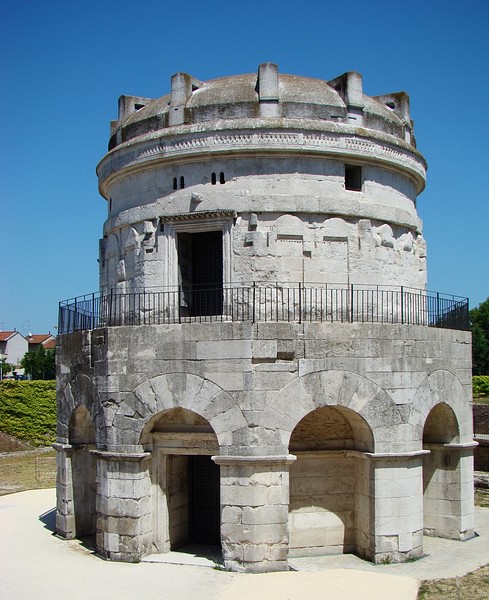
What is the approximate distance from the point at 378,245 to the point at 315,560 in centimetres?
767

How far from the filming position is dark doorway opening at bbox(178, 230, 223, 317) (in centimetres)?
1739

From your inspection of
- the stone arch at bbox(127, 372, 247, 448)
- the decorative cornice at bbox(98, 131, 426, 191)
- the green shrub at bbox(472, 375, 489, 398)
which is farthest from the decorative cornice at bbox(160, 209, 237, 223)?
the green shrub at bbox(472, 375, 489, 398)

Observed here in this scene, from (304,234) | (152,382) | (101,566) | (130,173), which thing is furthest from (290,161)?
(101,566)

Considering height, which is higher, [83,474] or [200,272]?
[200,272]

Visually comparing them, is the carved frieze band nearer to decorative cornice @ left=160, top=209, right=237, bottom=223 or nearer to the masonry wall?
decorative cornice @ left=160, top=209, right=237, bottom=223

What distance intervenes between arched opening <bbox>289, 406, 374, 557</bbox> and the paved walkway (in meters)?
0.53

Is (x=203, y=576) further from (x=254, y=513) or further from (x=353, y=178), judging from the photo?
(x=353, y=178)

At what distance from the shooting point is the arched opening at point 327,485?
1544cm

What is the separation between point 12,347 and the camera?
10375 cm

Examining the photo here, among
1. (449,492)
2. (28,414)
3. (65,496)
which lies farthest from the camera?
(28,414)

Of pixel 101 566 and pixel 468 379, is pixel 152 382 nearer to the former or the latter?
pixel 101 566

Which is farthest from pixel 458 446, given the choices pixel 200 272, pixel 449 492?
pixel 200 272

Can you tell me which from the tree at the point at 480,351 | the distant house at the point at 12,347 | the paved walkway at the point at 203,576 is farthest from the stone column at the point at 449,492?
the distant house at the point at 12,347

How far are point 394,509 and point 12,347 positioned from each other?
9681cm
